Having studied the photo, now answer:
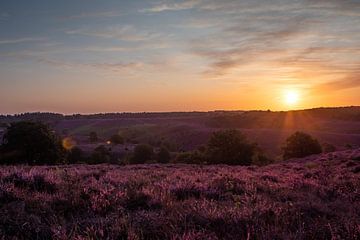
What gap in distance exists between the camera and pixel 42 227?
6.08 m

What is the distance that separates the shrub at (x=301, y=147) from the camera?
192ft

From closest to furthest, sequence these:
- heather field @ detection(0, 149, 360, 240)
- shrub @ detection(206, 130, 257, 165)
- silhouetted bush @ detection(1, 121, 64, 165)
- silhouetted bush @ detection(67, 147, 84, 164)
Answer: heather field @ detection(0, 149, 360, 240), silhouetted bush @ detection(1, 121, 64, 165), shrub @ detection(206, 130, 257, 165), silhouetted bush @ detection(67, 147, 84, 164)

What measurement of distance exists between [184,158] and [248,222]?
58705 millimetres

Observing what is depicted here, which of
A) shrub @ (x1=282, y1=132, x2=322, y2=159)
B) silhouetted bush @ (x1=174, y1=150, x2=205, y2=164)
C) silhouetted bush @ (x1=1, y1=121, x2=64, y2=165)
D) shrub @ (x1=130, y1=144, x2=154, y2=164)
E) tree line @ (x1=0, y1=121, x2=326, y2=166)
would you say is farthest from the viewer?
shrub @ (x1=130, y1=144, x2=154, y2=164)

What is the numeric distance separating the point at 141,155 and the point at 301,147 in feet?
106

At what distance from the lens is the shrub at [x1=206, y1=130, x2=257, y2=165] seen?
185 feet

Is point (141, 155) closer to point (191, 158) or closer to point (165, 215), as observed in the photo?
point (191, 158)

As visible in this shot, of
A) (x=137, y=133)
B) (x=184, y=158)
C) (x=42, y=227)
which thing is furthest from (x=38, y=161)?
(x=137, y=133)

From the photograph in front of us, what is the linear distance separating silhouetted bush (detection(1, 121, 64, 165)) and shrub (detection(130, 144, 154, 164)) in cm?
2802

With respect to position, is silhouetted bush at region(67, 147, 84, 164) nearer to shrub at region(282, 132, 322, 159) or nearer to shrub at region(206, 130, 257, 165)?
shrub at region(206, 130, 257, 165)

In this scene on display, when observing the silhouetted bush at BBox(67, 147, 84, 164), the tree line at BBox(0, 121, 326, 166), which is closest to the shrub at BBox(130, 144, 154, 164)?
the tree line at BBox(0, 121, 326, 166)

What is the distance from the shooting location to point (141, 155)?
77.5 metres

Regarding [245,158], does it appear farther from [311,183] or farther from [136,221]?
[136,221]

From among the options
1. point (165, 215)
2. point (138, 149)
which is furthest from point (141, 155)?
point (165, 215)
